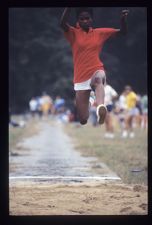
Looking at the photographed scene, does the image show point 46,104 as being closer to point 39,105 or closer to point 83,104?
point 39,105

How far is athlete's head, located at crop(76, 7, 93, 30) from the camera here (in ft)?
25.0

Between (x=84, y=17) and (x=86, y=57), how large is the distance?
1.61 ft

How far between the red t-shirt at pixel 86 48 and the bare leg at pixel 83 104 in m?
0.16

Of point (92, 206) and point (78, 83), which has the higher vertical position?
point (78, 83)

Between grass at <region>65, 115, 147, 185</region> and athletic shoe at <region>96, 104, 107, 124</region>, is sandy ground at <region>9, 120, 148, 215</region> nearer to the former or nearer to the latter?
grass at <region>65, 115, 147, 185</region>

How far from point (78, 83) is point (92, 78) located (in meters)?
0.18

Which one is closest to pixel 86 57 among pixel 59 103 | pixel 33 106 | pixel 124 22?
pixel 124 22

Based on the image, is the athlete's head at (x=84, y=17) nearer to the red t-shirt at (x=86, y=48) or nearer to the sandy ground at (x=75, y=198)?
the red t-shirt at (x=86, y=48)

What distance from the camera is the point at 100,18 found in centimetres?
870

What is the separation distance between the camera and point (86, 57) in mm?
7883

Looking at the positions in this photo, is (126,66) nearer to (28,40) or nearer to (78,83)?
(28,40)

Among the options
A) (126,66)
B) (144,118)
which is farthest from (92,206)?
(144,118)

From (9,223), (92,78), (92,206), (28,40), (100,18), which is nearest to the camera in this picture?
(9,223)

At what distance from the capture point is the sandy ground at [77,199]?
23.1ft
